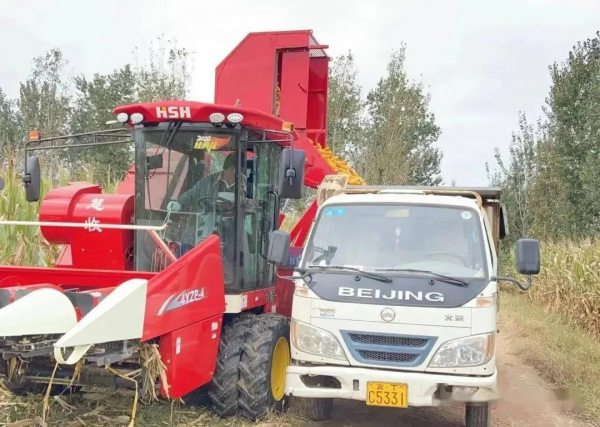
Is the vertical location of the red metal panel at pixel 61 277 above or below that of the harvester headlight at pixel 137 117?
below

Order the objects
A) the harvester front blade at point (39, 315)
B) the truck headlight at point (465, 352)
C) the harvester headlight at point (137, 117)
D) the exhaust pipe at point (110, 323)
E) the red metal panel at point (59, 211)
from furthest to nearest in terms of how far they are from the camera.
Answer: the red metal panel at point (59, 211) < the harvester headlight at point (137, 117) < the truck headlight at point (465, 352) < the harvester front blade at point (39, 315) < the exhaust pipe at point (110, 323)

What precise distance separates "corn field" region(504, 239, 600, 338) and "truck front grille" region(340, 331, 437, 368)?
7876mm

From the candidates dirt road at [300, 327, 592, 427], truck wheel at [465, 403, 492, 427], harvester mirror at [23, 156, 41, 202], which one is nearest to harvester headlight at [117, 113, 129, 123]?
harvester mirror at [23, 156, 41, 202]

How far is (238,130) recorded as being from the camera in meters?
5.64

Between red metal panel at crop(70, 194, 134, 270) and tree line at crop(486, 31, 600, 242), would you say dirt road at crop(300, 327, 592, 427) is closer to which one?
red metal panel at crop(70, 194, 134, 270)

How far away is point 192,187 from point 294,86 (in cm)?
290

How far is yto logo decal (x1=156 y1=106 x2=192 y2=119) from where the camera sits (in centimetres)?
546

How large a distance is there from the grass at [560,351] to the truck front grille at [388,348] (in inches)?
104

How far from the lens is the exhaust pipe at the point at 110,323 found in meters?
3.75

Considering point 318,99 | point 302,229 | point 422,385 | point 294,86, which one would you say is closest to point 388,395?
point 422,385

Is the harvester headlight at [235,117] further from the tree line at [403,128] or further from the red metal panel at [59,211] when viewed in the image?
the tree line at [403,128]

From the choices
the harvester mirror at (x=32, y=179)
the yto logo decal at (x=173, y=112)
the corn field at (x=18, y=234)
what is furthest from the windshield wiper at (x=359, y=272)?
the corn field at (x=18, y=234)

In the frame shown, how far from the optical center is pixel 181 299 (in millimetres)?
4648

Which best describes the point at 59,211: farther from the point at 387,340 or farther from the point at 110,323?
the point at 387,340
